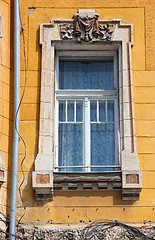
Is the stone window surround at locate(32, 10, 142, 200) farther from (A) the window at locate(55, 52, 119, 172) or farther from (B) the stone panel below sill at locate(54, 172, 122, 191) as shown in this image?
(A) the window at locate(55, 52, 119, 172)

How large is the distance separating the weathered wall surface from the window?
0.79 m

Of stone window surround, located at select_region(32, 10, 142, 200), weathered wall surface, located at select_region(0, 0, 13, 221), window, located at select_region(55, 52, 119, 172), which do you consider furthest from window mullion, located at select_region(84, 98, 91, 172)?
weathered wall surface, located at select_region(0, 0, 13, 221)

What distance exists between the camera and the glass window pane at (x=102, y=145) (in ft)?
38.3

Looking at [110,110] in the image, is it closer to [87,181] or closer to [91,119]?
[91,119]

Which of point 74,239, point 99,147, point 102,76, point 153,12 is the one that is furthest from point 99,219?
point 153,12

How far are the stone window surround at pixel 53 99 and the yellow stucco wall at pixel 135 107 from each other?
0.10 metres

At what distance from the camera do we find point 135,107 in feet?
38.1

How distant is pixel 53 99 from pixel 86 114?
587 mm

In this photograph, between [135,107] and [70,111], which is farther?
[70,111]

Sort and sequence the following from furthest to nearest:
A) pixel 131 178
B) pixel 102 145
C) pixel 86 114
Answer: pixel 86 114 < pixel 102 145 < pixel 131 178

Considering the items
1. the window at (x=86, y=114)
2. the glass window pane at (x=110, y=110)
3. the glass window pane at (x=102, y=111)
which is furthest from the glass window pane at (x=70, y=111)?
the glass window pane at (x=110, y=110)

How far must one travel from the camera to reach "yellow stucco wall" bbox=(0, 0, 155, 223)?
36.6 feet

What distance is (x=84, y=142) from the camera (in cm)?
1179

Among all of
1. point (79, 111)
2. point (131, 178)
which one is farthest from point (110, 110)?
point (131, 178)
